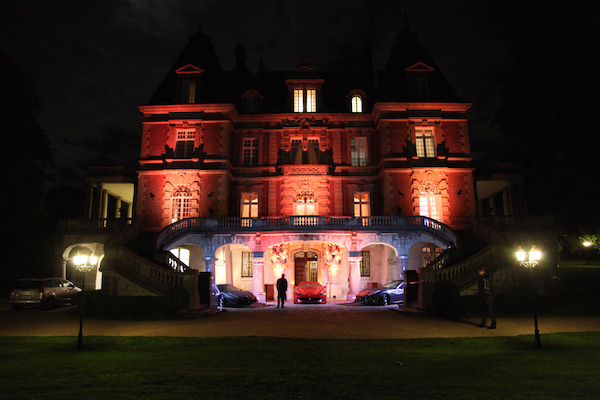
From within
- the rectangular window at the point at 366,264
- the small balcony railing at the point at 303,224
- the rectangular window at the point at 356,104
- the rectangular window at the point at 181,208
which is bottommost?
the rectangular window at the point at 366,264

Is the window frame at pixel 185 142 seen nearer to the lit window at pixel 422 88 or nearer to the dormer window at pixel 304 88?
the dormer window at pixel 304 88

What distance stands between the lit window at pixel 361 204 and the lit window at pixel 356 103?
24.5ft

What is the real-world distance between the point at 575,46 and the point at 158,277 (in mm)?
24725

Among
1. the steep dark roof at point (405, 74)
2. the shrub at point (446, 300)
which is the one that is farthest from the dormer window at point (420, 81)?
the shrub at point (446, 300)

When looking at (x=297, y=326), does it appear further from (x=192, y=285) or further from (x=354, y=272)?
(x=354, y=272)

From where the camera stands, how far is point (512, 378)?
707cm

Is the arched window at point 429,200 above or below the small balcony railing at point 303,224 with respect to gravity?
above

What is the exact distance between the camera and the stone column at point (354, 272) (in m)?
24.9

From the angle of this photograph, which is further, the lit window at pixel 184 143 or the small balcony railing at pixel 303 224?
the lit window at pixel 184 143

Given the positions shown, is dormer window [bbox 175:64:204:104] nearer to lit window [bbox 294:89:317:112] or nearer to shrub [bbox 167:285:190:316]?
lit window [bbox 294:89:317:112]

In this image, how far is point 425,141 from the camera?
30266 millimetres

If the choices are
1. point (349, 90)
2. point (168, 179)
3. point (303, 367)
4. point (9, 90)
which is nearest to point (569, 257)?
point (349, 90)

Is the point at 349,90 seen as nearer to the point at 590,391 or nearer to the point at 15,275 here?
the point at 590,391

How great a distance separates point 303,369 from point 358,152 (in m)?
25.6
